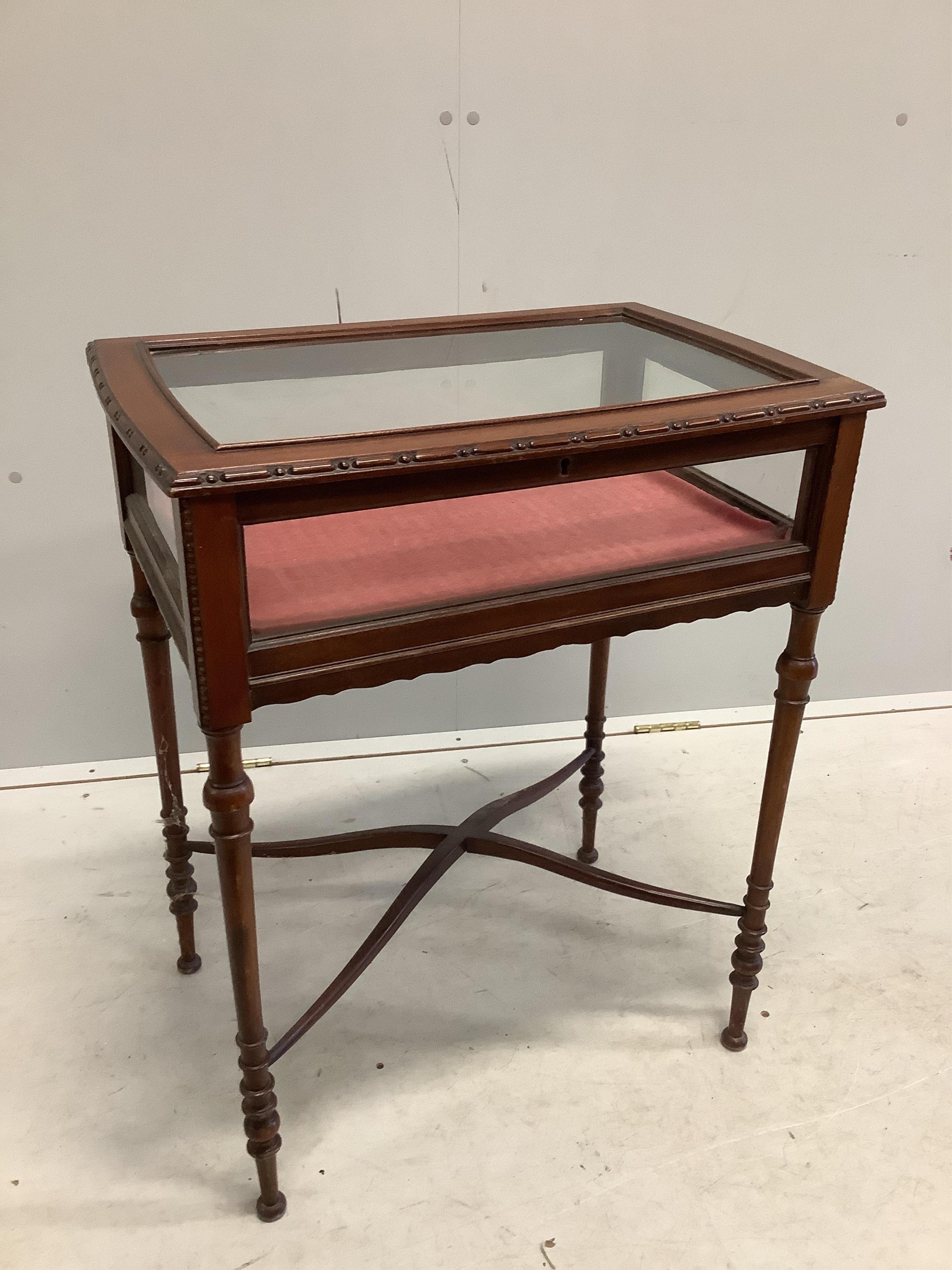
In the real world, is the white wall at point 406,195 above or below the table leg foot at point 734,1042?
above

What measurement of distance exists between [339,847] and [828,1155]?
2.85 feet

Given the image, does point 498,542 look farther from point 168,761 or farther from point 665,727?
point 665,727

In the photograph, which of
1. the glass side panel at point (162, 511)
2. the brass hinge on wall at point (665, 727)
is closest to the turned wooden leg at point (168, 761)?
the glass side panel at point (162, 511)

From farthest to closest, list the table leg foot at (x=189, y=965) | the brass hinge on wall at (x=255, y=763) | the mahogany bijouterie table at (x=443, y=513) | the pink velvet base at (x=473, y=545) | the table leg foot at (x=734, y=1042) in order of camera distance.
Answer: the brass hinge on wall at (x=255, y=763)
the table leg foot at (x=189, y=965)
the table leg foot at (x=734, y=1042)
the pink velvet base at (x=473, y=545)
the mahogany bijouterie table at (x=443, y=513)

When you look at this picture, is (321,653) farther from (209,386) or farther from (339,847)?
(339,847)

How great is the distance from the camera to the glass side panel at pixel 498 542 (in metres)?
1.27

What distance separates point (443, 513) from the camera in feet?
4.86

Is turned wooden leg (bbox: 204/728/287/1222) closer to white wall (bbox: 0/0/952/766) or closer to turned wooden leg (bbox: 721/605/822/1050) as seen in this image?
turned wooden leg (bbox: 721/605/822/1050)

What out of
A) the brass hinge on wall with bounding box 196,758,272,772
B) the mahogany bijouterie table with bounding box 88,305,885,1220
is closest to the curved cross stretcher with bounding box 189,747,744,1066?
the mahogany bijouterie table with bounding box 88,305,885,1220

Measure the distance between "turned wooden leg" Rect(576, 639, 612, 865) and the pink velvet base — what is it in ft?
A: 1.74

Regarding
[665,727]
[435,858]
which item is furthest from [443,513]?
[665,727]

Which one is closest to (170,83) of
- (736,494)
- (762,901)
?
(736,494)

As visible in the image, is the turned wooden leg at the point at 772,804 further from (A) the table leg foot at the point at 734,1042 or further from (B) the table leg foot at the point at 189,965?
(B) the table leg foot at the point at 189,965

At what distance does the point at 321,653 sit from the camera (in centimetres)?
121
